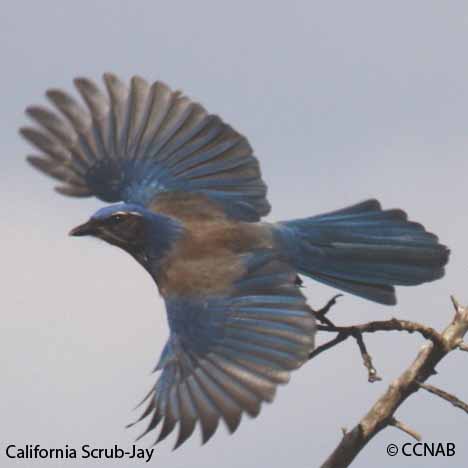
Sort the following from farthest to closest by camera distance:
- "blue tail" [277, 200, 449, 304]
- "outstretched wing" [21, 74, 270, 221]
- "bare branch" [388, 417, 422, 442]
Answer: "outstretched wing" [21, 74, 270, 221] < "blue tail" [277, 200, 449, 304] < "bare branch" [388, 417, 422, 442]

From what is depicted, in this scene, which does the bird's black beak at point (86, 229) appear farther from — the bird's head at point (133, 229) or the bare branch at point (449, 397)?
the bare branch at point (449, 397)

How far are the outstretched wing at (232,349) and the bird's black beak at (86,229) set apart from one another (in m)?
1.00

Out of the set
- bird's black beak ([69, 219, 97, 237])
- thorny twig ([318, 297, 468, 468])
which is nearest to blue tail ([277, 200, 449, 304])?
bird's black beak ([69, 219, 97, 237])

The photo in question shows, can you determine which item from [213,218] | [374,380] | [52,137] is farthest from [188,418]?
[52,137]

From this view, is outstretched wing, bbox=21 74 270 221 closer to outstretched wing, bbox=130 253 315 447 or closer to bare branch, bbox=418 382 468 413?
outstretched wing, bbox=130 253 315 447

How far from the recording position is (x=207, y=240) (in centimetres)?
984

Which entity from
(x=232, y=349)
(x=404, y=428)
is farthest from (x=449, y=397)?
(x=232, y=349)

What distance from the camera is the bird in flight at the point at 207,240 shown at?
341 inches

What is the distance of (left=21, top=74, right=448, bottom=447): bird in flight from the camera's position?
28.5 ft

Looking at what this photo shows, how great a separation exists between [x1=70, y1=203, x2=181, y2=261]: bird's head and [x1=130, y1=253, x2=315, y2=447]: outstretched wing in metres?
0.52

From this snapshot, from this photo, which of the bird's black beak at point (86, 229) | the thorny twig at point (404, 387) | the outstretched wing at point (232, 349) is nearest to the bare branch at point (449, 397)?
the thorny twig at point (404, 387)

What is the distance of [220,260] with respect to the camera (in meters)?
9.62

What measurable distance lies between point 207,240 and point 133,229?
0.64 meters

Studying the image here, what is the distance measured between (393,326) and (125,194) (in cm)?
387
